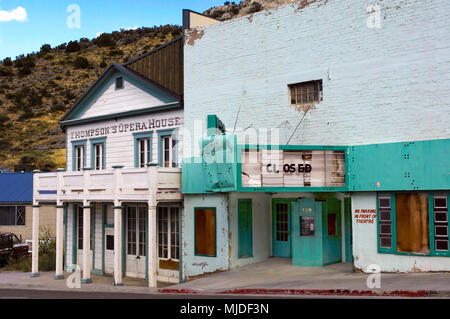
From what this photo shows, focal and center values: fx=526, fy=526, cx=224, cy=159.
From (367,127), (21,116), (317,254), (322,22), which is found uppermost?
(21,116)

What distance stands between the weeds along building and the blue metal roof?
51.2 ft

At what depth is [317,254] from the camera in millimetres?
16266

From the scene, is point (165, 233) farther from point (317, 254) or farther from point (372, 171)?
point (372, 171)

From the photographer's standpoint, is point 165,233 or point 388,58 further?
point 165,233

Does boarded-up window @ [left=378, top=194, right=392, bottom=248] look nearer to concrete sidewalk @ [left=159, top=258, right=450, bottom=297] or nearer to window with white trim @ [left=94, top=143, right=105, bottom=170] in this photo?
concrete sidewalk @ [left=159, top=258, right=450, bottom=297]

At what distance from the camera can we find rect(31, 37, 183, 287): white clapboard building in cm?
1867

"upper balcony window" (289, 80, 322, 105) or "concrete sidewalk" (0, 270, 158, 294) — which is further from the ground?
"upper balcony window" (289, 80, 322, 105)

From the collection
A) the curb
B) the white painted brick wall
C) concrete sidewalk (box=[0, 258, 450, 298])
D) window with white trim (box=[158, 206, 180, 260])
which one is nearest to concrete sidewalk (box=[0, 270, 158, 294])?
concrete sidewalk (box=[0, 258, 450, 298])

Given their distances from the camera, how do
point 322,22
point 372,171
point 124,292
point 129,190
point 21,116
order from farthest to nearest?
point 21,116 → point 129,190 → point 124,292 → point 322,22 → point 372,171

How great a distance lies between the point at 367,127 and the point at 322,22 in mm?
3566

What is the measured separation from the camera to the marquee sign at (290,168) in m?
14.9

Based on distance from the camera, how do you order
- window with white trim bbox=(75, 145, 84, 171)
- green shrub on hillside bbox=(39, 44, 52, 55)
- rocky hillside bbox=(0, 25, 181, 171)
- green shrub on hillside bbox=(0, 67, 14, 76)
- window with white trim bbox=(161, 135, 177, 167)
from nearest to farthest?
window with white trim bbox=(161, 135, 177, 167)
window with white trim bbox=(75, 145, 84, 171)
rocky hillside bbox=(0, 25, 181, 171)
green shrub on hillside bbox=(0, 67, 14, 76)
green shrub on hillside bbox=(39, 44, 52, 55)

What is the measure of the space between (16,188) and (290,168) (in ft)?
72.5

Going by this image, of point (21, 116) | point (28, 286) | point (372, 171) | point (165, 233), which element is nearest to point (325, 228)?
point (372, 171)
